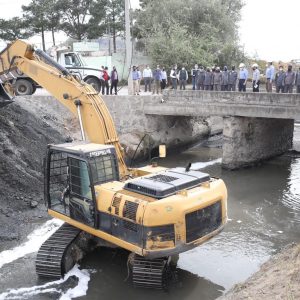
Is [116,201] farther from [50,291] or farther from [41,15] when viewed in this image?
[41,15]

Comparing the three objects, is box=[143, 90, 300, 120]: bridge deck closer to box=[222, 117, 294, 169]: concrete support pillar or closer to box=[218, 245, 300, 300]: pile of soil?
box=[222, 117, 294, 169]: concrete support pillar

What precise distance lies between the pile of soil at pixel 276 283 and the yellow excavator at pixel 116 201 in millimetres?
1176

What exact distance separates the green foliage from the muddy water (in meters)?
13.6

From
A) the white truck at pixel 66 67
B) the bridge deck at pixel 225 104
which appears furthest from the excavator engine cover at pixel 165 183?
the white truck at pixel 66 67

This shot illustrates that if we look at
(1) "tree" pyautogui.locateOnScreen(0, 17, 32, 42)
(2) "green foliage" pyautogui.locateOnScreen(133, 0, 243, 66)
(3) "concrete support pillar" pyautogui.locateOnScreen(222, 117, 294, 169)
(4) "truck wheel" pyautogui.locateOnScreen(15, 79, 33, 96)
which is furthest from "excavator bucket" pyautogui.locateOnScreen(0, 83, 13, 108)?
(1) "tree" pyautogui.locateOnScreen(0, 17, 32, 42)

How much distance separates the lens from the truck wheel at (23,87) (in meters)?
18.9

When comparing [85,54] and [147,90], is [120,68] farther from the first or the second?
[147,90]

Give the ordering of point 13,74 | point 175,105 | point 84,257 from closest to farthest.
A: 1. point 84,257
2. point 13,74
3. point 175,105

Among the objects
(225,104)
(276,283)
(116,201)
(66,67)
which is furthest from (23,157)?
(276,283)

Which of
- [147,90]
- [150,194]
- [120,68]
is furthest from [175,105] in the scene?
[120,68]

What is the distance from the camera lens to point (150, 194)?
25.0 feet

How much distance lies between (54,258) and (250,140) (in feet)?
39.7

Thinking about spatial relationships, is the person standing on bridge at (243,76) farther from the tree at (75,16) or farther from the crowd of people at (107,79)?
the tree at (75,16)

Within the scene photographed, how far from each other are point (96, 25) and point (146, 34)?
7.46m
